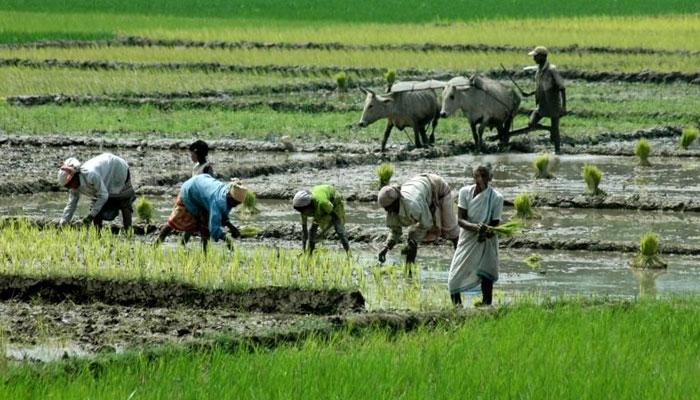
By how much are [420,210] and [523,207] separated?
11.6ft

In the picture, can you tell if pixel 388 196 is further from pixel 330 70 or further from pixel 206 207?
pixel 330 70

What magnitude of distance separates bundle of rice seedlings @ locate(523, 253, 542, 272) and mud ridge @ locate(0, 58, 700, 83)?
14817 millimetres

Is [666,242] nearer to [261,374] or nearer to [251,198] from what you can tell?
[251,198]

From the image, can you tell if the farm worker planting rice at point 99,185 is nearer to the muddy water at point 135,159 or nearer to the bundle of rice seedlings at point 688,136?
the muddy water at point 135,159

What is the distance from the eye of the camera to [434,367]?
7.53 meters

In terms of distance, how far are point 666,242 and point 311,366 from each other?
5.81 m

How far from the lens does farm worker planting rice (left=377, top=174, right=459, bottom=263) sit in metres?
10.5

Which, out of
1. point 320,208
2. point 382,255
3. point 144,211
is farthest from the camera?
point 144,211

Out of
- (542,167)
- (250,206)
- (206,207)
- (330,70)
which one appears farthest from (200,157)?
(330,70)

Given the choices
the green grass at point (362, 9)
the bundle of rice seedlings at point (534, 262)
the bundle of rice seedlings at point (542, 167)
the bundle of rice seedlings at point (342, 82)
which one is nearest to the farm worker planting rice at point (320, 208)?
the bundle of rice seedlings at point (534, 262)

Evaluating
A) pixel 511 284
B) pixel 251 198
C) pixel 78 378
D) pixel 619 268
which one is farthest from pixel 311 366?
pixel 251 198

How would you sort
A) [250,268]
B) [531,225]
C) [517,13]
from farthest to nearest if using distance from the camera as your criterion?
[517,13]
[531,225]
[250,268]

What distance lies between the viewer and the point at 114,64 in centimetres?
2903

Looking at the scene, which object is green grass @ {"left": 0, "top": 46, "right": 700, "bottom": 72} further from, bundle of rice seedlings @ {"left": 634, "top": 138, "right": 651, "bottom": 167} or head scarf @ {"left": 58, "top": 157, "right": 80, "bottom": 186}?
head scarf @ {"left": 58, "top": 157, "right": 80, "bottom": 186}
